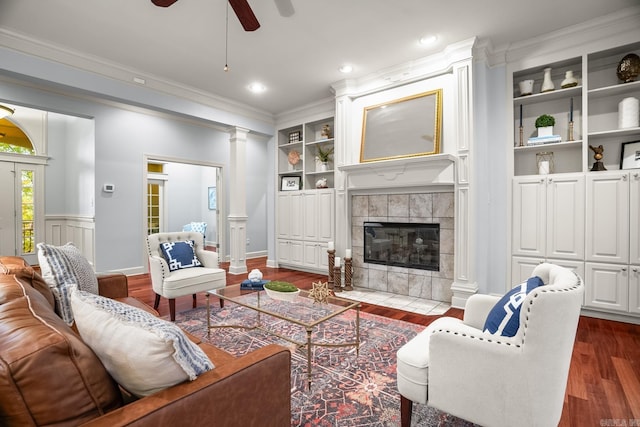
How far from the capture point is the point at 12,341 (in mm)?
778

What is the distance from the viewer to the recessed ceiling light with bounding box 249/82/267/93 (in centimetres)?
444

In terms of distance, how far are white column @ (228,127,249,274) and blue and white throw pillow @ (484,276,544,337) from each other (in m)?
4.48

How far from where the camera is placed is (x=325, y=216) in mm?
5094

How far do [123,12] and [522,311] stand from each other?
3.68 metres

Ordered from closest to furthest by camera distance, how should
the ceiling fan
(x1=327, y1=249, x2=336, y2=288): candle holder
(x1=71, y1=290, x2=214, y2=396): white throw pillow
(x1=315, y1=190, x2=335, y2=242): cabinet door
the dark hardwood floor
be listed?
(x1=71, y1=290, x2=214, y2=396): white throw pillow, the dark hardwood floor, the ceiling fan, (x1=327, y1=249, x2=336, y2=288): candle holder, (x1=315, y1=190, x2=335, y2=242): cabinet door

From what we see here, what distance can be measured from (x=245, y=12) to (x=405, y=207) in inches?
110

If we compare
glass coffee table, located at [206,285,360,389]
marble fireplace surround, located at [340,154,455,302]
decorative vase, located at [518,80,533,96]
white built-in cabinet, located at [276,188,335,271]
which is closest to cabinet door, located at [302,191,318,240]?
white built-in cabinet, located at [276,188,335,271]

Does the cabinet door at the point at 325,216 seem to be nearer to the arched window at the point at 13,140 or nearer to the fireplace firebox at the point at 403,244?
the fireplace firebox at the point at 403,244

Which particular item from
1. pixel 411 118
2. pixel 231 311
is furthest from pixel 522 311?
pixel 411 118

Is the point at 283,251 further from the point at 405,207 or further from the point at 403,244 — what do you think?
the point at 405,207

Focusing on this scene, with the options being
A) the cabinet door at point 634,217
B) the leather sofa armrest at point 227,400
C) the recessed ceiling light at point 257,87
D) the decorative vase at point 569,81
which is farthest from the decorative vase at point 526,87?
the leather sofa armrest at point 227,400

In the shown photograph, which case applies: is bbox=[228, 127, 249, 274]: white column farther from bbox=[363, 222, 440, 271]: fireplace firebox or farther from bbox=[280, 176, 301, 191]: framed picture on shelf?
bbox=[363, 222, 440, 271]: fireplace firebox

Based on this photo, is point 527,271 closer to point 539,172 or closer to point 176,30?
point 539,172

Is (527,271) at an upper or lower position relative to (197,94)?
lower
